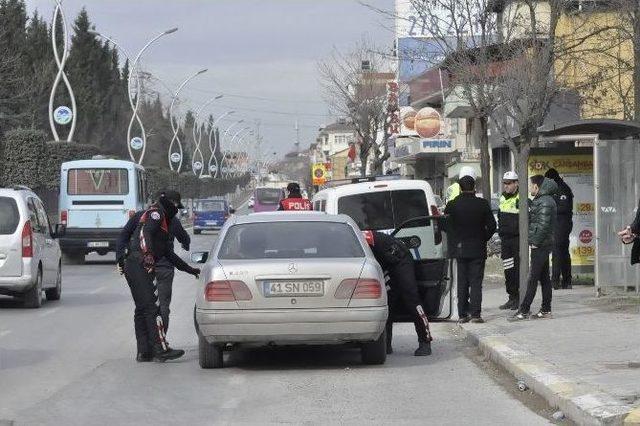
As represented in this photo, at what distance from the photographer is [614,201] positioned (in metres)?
18.9

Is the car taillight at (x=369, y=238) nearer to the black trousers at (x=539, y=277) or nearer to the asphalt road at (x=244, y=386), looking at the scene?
the asphalt road at (x=244, y=386)

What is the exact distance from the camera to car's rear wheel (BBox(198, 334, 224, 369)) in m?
12.1

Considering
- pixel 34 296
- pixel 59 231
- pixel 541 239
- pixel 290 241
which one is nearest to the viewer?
pixel 290 241

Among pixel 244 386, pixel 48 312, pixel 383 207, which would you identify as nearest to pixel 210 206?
pixel 48 312

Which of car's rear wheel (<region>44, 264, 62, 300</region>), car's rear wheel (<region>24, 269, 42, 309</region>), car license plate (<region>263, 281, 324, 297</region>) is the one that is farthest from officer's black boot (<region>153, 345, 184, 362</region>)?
car's rear wheel (<region>44, 264, 62, 300</region>)

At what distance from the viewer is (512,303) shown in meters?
17.5

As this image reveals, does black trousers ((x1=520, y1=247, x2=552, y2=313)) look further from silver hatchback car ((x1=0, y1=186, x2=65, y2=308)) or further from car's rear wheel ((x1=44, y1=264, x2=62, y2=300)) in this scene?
car's rear wheel ((x1=44, y1=264, x2=62, y2=300))

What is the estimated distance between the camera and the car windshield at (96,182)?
3462 cm

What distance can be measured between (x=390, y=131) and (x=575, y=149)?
133 ft

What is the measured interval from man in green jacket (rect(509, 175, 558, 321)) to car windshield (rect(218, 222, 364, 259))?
3804 mm

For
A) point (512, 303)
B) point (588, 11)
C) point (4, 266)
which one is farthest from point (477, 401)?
point (588, 11)

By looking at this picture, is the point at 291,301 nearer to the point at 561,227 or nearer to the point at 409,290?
the point at 409,290

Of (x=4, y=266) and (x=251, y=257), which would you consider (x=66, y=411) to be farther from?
(x=4, y=266)

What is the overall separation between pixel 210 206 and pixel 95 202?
29225mm
